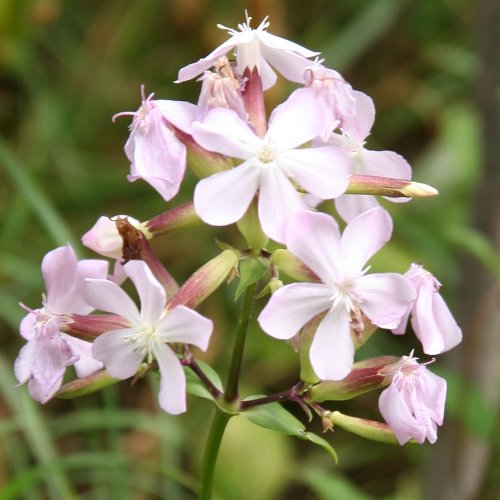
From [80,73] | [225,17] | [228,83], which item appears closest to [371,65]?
[225,17]

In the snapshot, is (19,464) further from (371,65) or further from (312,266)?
(371,65)

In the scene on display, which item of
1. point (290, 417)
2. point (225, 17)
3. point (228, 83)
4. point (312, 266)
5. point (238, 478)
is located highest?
point (225, 17)

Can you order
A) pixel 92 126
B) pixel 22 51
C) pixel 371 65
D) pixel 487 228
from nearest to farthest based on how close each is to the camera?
pixel 487 228 → pixel 22 51 → pixel 92 126 → pixel 371 65

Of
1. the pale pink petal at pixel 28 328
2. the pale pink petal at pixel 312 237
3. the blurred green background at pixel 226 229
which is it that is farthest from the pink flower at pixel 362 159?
the blurred green background at pixel 226 229

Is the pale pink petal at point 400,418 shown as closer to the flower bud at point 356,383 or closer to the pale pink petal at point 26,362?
the flower bud at point 356,383

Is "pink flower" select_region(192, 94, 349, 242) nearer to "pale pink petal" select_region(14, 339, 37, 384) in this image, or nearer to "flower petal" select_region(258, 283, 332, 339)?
"flower petal" select_region(258, 283, 332, 339)

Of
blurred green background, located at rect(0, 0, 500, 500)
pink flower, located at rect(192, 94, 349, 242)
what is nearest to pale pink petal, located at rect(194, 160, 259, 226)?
pink flower, located at rect(192, 94, 349, 242)
